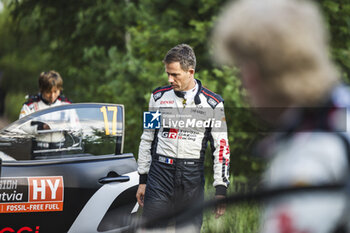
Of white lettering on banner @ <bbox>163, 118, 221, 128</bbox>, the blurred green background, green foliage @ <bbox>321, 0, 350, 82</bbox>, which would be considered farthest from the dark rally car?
green foliage @ <bbox>321, 0, 350, 82</bbox>

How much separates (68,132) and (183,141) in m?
1.01

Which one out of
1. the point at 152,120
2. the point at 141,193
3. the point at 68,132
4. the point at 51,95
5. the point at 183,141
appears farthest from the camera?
the point at 51,95

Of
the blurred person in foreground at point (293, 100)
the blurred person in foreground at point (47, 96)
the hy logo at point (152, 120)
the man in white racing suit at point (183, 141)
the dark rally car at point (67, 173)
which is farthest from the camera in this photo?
the blurred person in foreground at point (47, 96)

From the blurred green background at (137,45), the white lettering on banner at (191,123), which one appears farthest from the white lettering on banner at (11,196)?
the blurred green background at (137,45)

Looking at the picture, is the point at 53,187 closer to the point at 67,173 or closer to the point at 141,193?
the point at 67,173

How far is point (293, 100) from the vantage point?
1076 mm

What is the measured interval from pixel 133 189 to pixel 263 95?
2.93 m

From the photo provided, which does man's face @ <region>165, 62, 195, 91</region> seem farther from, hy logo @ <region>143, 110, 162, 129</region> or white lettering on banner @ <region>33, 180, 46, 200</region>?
white lettering on banner @ <region>33, 180, 46, 200</region>

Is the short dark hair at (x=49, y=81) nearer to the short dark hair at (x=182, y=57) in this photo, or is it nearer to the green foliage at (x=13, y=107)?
the green foliage at (x=13, y=107)

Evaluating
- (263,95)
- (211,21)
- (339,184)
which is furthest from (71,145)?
(211,21)

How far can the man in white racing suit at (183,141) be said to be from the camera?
331 centimetres

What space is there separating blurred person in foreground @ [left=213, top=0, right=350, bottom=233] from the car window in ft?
8.98

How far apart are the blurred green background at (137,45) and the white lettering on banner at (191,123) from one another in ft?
6.44

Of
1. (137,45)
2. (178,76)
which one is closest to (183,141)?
(178,76)
